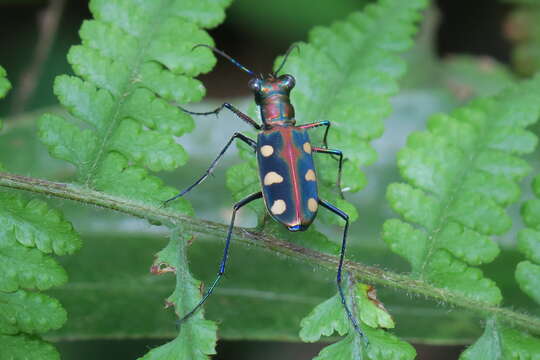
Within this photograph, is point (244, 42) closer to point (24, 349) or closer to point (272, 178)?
point (272, 178)

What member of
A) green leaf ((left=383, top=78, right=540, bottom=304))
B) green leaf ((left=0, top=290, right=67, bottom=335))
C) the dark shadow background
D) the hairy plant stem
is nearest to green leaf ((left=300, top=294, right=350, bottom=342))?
the hairy plant stem

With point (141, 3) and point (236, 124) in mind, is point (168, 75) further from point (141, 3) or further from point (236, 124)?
point (236, 124)

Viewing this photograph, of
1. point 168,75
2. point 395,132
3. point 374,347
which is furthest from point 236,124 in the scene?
point 374,347

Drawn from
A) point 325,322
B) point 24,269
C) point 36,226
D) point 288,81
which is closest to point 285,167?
point 288,81

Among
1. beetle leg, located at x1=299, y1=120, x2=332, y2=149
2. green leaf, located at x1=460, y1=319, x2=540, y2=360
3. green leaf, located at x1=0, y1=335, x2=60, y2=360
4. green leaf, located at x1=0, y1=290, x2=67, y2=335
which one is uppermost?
beetle leg, located at x1=299, y1=120, x2=332, y2=149

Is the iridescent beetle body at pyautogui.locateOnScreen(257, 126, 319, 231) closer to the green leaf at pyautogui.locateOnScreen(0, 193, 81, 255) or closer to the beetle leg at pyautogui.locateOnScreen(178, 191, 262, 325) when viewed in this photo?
the beetle leg at pyautogui.locateOnScreen(178, 191, 262, 325)

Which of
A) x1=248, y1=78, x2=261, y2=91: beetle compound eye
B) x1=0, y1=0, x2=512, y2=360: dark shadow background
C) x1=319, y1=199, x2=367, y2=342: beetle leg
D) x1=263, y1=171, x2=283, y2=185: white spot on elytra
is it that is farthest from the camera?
x1=0, y1=0, x2=512, y2=360: dark shadow background

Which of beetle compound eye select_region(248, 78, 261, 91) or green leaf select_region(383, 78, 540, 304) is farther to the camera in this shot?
beetle compound eye select_region(248, 78, 261, 91)
